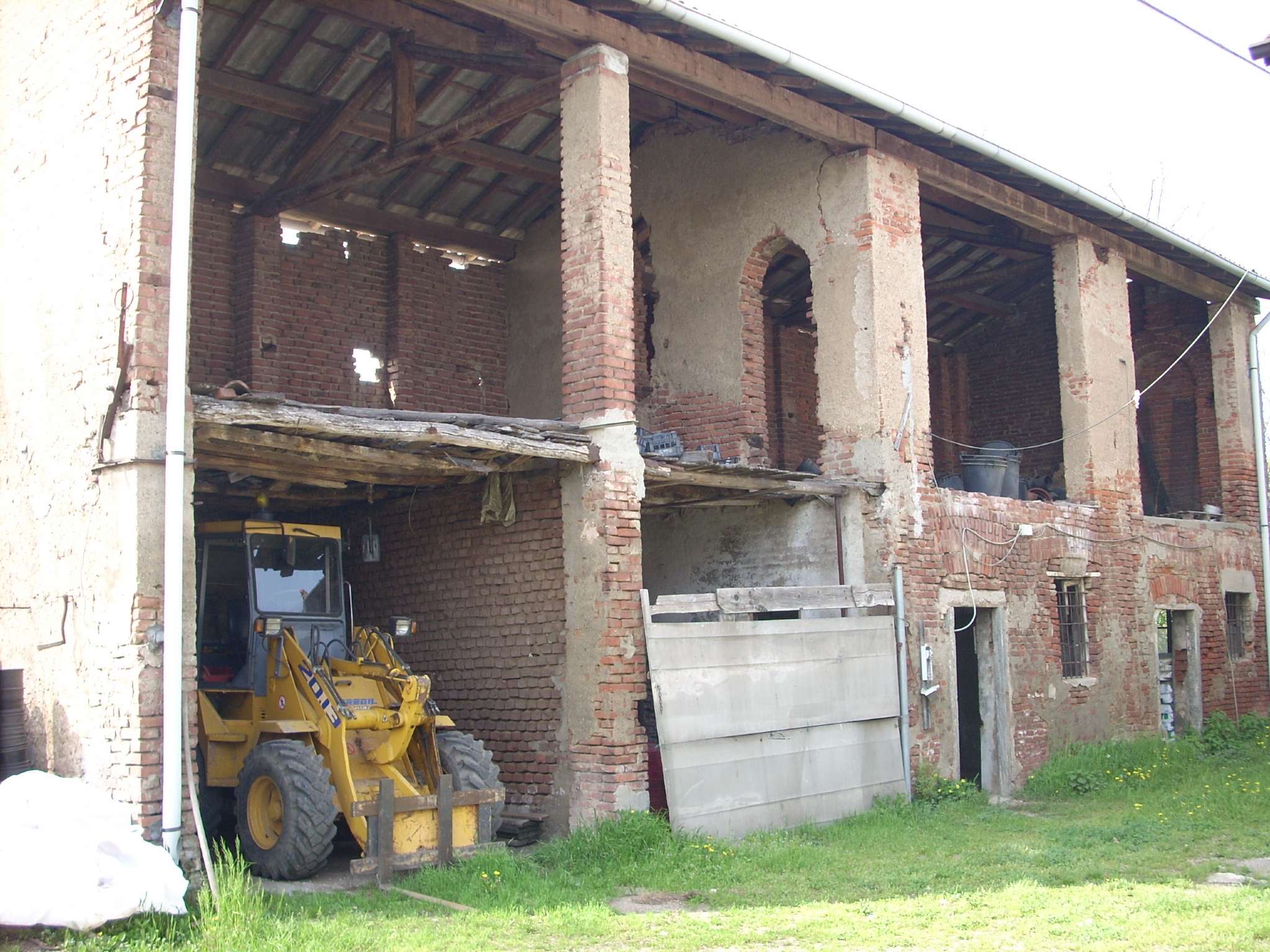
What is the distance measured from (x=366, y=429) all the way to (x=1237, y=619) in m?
14.8

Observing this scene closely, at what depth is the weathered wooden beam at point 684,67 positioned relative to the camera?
402 inches

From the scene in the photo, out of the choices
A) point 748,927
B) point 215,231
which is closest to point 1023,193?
point 215,231

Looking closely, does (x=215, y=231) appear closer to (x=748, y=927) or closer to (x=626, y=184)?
(x=626, y=184)

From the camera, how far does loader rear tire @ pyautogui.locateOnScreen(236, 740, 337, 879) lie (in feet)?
28.2

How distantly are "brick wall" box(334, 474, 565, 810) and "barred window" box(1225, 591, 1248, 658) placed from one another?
11958 millimetres

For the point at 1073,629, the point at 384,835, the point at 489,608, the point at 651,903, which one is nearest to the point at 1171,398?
the point at 1073,629

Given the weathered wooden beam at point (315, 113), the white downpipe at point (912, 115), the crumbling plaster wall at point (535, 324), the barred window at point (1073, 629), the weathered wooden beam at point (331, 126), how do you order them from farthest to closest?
the crumbling plaster wall at point (535, 324), the barred window at point (1073, 629), the weathered wooden beam at point (331, 126), the weathered wooden beam at point (315, 113), the white downpipe at point (912, 115)

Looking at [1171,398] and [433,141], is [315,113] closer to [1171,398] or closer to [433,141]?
[433,141]

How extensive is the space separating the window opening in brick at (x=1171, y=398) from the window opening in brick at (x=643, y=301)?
28.4 feet

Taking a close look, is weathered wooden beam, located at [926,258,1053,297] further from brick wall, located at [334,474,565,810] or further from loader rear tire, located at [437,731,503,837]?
loader rear tire, located at [437,731,503,837]

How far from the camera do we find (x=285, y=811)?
8680 mm

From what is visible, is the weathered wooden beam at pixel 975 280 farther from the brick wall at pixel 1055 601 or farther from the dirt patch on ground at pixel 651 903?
the dirt patch on ground at pixel 651 903

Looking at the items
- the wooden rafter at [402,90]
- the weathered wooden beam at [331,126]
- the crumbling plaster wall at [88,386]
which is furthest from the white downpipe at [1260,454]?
the crumbling plaster wall at [88,386]

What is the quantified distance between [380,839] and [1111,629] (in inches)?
406
